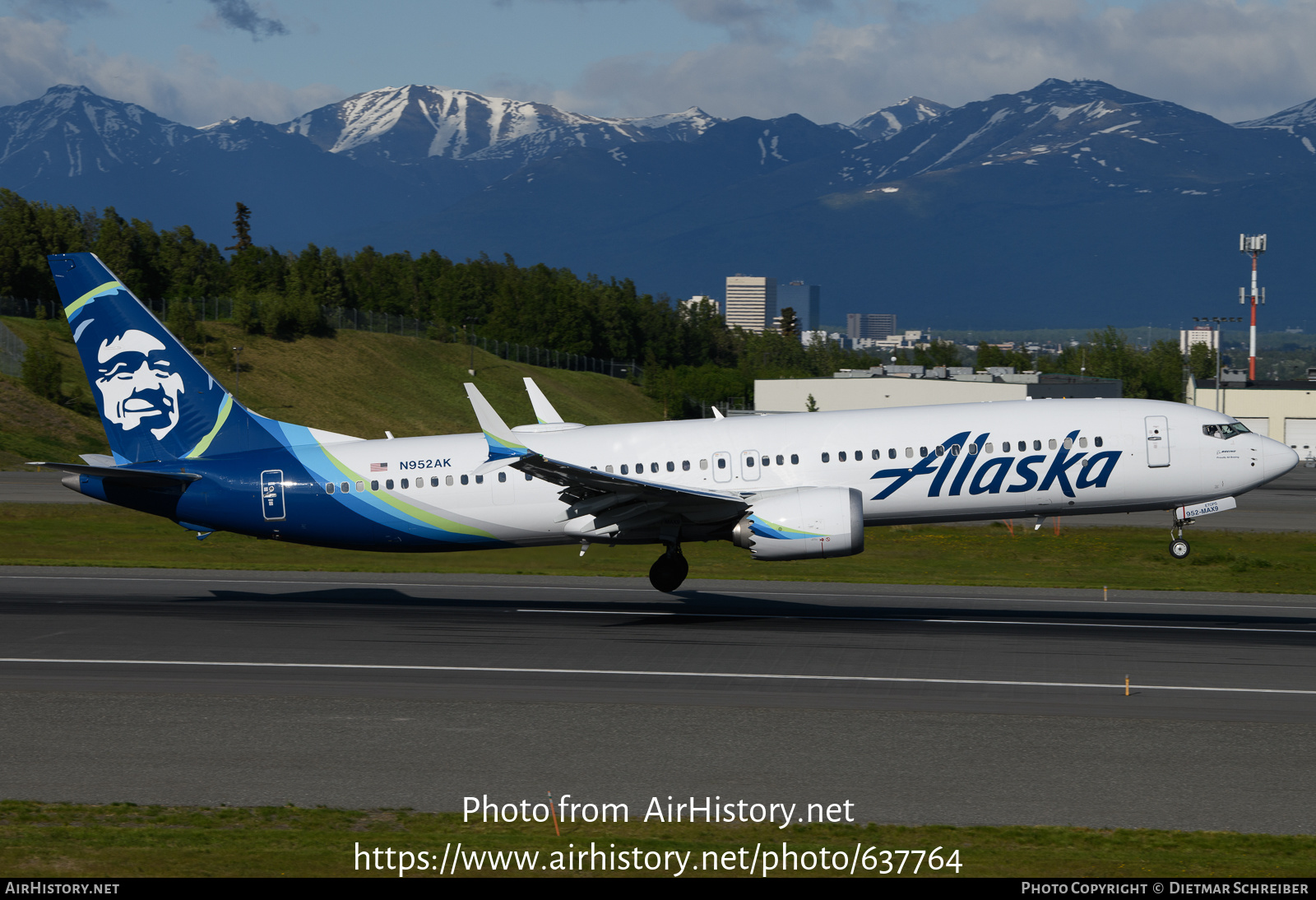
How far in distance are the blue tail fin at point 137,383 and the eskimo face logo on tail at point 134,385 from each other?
0.8 inches

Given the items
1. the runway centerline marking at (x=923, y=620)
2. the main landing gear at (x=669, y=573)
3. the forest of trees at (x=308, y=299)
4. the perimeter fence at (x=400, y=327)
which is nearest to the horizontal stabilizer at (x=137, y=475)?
the runway centerline marking at (x=923, y=620)

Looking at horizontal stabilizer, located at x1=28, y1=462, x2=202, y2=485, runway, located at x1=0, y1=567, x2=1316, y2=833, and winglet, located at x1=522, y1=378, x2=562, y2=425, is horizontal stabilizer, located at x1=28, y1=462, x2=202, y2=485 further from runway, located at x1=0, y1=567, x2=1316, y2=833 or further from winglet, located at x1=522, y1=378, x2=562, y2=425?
winglet, located at x1=522, y1=378, x2=562, y2=425

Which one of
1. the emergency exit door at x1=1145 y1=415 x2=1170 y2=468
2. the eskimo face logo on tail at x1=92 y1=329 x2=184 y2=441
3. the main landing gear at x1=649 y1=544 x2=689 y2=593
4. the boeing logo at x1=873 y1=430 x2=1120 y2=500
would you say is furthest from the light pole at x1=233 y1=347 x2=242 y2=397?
the emergency exit door at x1=1145 y1=415 x2=1170 y2=468

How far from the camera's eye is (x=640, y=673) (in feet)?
72.8

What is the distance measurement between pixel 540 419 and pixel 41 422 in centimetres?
7967

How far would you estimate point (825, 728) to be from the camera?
1838 cm

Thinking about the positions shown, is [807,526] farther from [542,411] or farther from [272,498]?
[272,498]

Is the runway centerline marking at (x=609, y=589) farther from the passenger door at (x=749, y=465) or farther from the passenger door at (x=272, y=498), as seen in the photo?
the passenger door at (x=272, y=498)

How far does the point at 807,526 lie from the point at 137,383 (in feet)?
54.9

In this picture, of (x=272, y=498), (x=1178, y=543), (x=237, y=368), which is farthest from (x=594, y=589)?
(x=237, y=368)

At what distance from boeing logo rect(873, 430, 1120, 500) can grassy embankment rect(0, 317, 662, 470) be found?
285 feet

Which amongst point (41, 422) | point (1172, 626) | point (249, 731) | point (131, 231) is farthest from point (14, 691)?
point (131, 231)

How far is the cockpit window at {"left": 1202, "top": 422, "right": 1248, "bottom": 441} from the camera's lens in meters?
29.2
